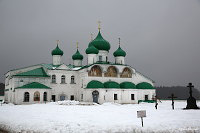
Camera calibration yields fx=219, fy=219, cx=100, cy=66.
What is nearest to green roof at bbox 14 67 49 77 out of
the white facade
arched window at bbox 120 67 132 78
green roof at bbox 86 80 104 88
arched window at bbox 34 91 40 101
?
the white facade

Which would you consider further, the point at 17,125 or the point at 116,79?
the point at 116,79

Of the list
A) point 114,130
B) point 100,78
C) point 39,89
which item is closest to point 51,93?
point 39,89

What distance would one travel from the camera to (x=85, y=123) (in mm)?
15133

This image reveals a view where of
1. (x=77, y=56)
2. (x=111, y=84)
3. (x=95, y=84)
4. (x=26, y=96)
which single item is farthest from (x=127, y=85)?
(x=26, y=96)

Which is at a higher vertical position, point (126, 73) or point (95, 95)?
point (126, 73)

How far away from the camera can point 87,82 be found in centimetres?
3866

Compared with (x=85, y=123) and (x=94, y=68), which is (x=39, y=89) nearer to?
(x=94, y=68)

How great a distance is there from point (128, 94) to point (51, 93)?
13779 millimetres

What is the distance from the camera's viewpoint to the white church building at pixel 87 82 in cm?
3716

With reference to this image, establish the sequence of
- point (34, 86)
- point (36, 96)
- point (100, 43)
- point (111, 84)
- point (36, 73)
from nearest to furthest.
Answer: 1. point (36, 96)
2. point (34, 86)
3. point (111, 84)
4. point (36, 73)
5. point (100, 43)

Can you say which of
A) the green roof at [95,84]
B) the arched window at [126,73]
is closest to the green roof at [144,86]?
the arched window at [126,73]

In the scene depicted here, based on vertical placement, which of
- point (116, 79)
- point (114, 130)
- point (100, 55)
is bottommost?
point (114, 130)

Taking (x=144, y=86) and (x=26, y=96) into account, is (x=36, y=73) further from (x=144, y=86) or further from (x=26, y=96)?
(x=144, y=86)

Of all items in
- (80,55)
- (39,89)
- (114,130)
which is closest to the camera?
(114,130)
